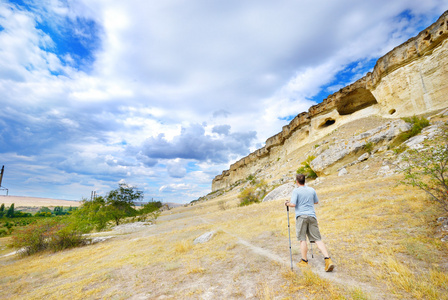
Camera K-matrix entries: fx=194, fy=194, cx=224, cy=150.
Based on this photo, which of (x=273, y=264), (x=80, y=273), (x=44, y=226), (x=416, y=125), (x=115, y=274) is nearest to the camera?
(x=273, y=264)

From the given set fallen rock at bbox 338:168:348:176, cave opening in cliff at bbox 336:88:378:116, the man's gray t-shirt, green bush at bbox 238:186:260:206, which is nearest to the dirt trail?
the man's gray t-shirt

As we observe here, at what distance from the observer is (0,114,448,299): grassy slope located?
3.11 meters

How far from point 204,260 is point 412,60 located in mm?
26189

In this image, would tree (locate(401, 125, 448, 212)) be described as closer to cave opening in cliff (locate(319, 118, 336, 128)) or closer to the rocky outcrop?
the rocky outcrop

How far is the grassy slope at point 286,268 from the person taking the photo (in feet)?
10.2

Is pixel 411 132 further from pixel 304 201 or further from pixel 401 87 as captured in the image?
pixel 304 201

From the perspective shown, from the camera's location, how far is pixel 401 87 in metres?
20.1

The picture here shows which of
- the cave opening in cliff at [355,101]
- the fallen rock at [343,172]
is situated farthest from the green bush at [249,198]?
the cave opening in cliff at [355,101]

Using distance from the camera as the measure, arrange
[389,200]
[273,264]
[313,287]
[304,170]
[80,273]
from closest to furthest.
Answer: [313,287] → [273,264] → [80,273] → [389,200] → [304,170]

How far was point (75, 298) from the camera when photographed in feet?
13.8

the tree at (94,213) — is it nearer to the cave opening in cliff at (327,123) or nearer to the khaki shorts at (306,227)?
the khaki shorts at (306,227)

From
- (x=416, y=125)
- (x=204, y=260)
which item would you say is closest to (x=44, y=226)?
(x=204, y=260)

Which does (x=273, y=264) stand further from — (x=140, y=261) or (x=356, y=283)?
(x=140, y=261)

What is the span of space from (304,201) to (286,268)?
1.47 metres
